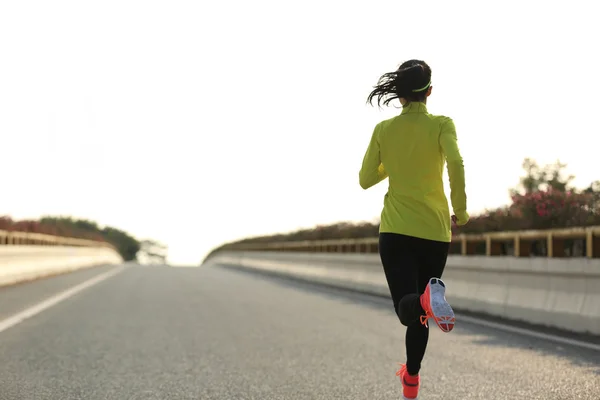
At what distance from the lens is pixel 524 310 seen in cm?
1173

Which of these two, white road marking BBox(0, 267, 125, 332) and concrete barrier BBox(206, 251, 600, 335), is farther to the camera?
white road marking BBox(0, 267, 125, 332)

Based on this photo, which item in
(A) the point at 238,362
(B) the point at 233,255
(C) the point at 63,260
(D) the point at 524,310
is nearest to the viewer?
(A) the point at 238,362

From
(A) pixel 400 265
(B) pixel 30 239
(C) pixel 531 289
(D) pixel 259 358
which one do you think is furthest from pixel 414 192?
(B) pixel 30 239

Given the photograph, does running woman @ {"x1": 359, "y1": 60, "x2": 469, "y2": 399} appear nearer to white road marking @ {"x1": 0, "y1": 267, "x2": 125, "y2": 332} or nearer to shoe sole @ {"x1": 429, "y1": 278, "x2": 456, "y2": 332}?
shoe sole @ {"x1": 429, "y1": 278, "x2": 456, "y2": 332}

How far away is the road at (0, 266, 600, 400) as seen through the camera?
669 cm

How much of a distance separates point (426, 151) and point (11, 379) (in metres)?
4.30

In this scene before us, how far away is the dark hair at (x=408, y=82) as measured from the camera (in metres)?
4.82

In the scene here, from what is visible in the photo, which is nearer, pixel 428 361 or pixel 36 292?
pixel 428 361

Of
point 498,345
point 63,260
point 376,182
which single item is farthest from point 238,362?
point 63,260

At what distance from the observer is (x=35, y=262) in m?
24.5

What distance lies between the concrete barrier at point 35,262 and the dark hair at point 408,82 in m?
16.4

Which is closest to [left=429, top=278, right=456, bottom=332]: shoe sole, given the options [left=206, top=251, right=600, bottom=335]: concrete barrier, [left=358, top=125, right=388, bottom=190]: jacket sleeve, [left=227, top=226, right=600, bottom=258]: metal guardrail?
[left=358, top=125, right=388, bottom=190]: jacket sleeve

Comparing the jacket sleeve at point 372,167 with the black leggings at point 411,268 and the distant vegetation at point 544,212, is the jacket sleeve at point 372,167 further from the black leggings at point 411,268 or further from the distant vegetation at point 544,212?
the distant vegetation at point 544,212

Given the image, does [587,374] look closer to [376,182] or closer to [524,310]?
[376,182]
